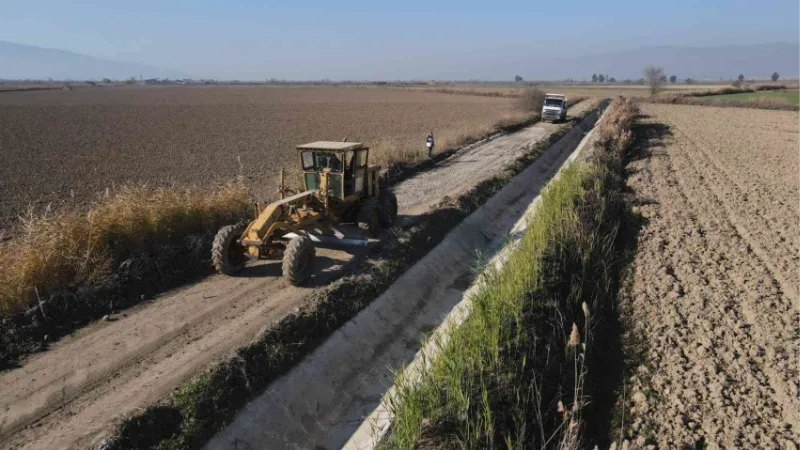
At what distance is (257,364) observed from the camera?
6.62 metres

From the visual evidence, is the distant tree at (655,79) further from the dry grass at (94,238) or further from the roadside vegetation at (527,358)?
the dry grass at (94,238)

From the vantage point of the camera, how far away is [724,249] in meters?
9.73

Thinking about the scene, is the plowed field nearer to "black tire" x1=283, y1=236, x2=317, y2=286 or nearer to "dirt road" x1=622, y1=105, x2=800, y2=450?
"black tire" x1=283, y1=236, x2=317, y2=286

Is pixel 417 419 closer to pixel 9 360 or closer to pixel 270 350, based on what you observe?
pixel 270 350

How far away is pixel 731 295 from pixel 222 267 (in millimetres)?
8407

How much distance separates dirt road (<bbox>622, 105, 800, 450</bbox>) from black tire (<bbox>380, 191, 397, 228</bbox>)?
17.4 feet

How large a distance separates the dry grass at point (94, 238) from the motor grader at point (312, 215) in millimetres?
1626

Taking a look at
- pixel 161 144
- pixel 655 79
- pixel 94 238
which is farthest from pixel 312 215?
pixel 655 79

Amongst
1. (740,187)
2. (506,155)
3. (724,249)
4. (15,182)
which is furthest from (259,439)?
(506,155)

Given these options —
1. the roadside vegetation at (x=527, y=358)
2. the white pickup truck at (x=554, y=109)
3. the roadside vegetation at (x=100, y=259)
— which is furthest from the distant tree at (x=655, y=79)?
the roadside vegetation at (x=100, y=259)

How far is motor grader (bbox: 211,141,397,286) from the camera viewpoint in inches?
351

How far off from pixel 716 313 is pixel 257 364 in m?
6.40

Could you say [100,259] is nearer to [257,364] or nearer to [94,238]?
[94,238]

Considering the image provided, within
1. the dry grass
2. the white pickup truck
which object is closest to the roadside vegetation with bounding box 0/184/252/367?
the dry grass
